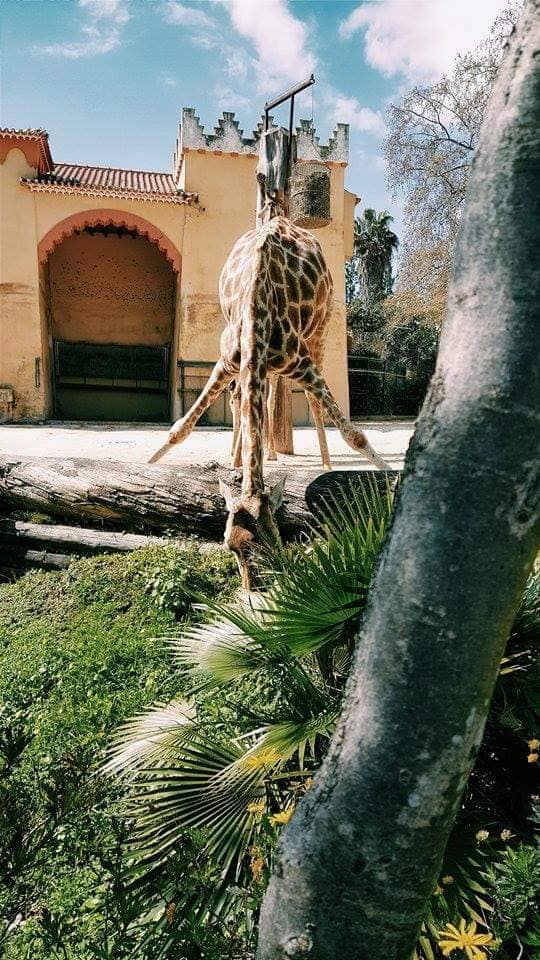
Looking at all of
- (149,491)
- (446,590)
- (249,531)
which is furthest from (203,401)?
(446,590)

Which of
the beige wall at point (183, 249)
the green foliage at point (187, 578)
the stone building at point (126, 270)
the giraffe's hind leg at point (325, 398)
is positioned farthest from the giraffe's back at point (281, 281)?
the beige wall at point (183, 249)

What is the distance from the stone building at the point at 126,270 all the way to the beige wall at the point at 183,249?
0.03m

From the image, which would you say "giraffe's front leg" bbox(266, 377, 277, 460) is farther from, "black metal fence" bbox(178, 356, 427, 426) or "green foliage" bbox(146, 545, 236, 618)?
"black metal fence" bbox(178, 356, 427, 426)

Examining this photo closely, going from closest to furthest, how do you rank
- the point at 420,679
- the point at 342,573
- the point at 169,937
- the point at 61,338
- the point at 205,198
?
the point at 420,679, the point at 169,937, the point at 342,573, the point at 205,198, the point at 61,338

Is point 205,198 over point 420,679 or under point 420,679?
over

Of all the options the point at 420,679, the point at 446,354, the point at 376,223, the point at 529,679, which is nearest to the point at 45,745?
the point at 529,679

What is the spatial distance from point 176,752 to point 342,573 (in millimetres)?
887

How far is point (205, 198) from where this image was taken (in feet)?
54.1

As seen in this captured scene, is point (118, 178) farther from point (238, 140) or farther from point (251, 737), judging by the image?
point (251, 737)

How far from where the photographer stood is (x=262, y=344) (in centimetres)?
516

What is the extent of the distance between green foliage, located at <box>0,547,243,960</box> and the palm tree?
93.7ft

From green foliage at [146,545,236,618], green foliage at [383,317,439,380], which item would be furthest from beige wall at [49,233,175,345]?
green foliage at [146,545,236,618]

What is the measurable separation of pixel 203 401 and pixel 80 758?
4443 mm

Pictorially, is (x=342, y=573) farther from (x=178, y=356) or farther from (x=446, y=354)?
(x=178, y=356)
